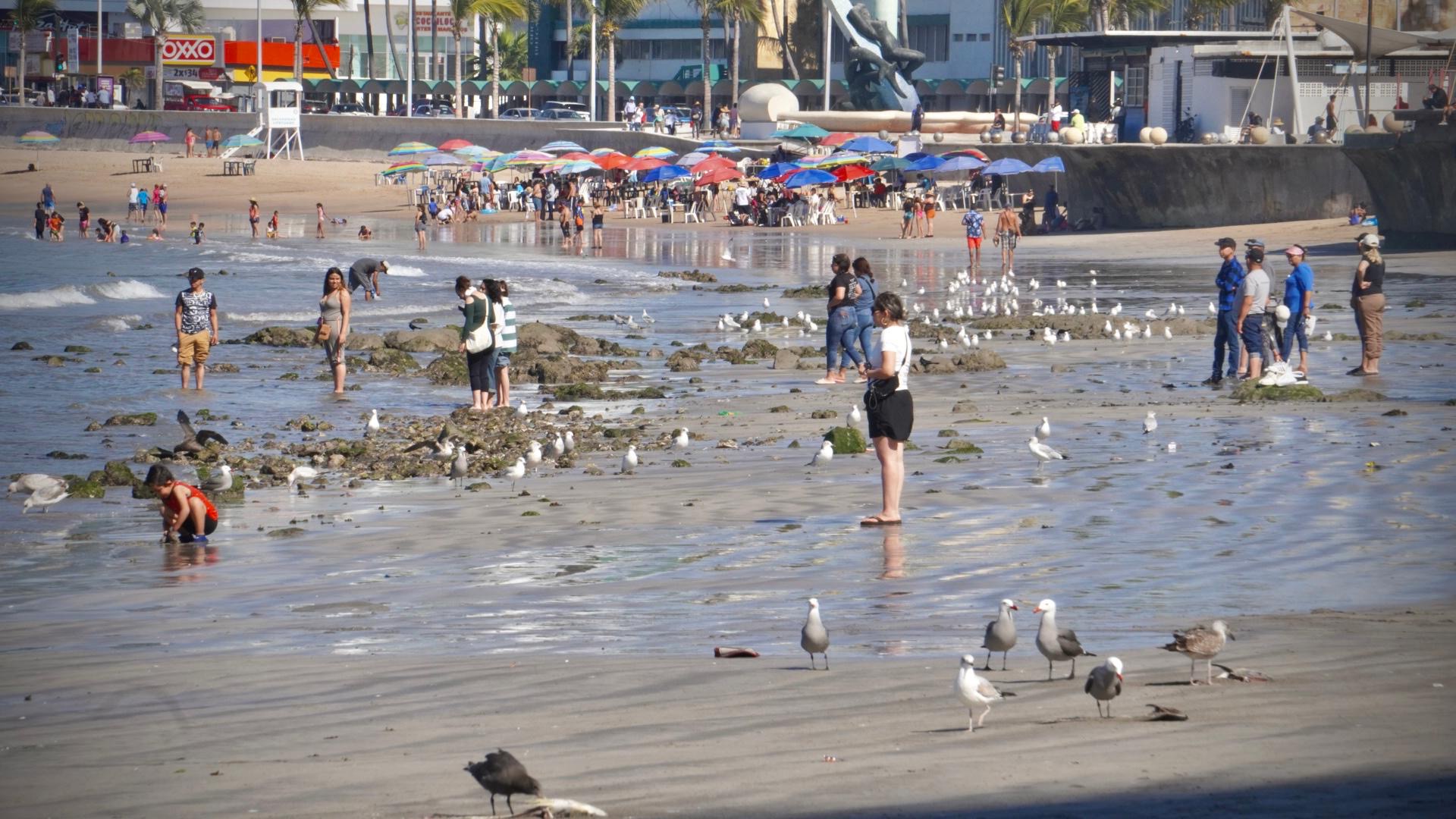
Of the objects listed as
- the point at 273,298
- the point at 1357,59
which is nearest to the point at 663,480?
the point at 273,298

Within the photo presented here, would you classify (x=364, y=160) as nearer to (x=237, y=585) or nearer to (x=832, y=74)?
(x=832, y=74)

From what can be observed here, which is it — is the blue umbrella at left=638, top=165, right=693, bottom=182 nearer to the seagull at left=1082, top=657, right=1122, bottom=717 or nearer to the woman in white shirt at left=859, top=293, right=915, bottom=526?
the woman in white shirt at left=859, top=293, right=915, bottom=526

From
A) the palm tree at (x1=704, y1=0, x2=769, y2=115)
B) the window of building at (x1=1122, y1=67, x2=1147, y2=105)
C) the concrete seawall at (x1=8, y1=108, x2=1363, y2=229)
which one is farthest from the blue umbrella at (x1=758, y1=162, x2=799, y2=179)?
the palm tree at (x1=704, y1=0, x2=769, y2=115)

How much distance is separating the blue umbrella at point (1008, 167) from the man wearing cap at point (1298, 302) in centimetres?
3252

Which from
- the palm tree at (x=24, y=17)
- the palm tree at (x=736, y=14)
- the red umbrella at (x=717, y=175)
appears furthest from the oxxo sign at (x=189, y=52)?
the red umbrella at (x=717, y=175)

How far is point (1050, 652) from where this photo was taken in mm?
6727

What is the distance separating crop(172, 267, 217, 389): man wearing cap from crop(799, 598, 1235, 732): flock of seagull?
13561 millimetres

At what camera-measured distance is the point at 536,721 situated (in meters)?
6.59

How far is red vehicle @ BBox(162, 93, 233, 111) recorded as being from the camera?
334 ft

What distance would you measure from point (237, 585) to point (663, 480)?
4.06 metres

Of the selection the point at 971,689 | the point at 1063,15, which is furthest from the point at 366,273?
the point at 1063,15

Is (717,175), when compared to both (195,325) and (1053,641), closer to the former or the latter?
(195,325)

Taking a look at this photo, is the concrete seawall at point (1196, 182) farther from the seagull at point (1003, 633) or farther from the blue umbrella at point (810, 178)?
the seagull at point (1003, 633)

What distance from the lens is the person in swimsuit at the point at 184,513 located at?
36.6ft
